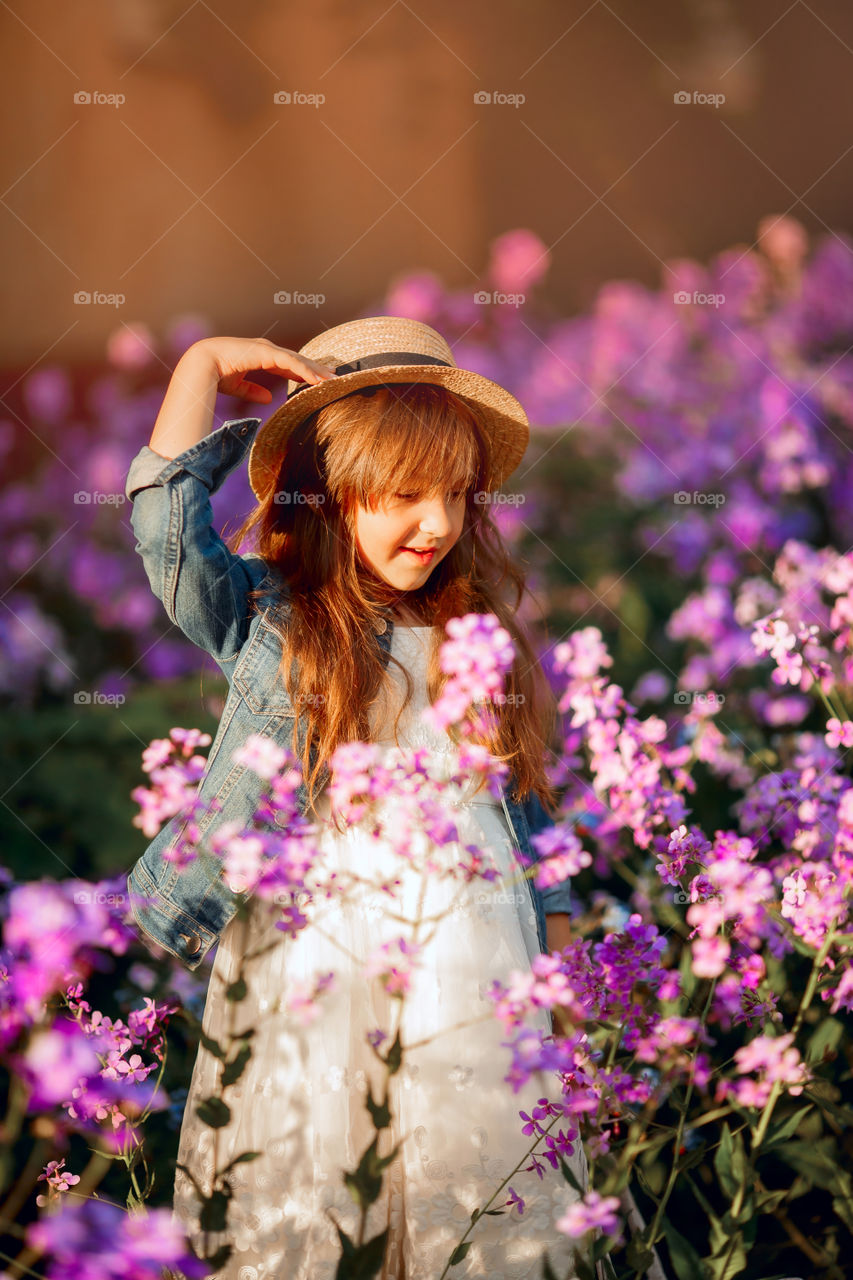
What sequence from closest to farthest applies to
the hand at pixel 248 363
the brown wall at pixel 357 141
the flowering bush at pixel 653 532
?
the hand at pixel 248 363
the flowering bush at pixel 653 532
the brown wall at pixel 357 141

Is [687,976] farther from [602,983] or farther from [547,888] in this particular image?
[547,888]

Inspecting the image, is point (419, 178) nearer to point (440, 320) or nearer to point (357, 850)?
point (440, 320)

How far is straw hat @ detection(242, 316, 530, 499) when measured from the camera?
4.08 feet

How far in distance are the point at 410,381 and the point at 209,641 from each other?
0.40 meters

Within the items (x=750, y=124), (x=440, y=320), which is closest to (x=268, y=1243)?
(x=440, y=320)

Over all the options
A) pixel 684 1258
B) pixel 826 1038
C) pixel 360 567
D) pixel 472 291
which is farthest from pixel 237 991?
pixel 472 291

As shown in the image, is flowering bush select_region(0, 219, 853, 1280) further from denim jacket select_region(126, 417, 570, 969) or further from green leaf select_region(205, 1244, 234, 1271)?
green leaf select_region(205, 1244, 234, 1271)

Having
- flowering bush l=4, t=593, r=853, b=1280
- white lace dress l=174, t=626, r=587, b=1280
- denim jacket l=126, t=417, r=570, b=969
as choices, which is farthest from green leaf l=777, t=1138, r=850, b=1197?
denim jacket l=126, t=417, r=570, b=969

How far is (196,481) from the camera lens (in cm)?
113

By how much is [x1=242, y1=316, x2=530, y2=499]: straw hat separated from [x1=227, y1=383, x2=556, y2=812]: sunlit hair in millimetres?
21

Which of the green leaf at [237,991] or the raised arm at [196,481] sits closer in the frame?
the green leaf at [237,991]

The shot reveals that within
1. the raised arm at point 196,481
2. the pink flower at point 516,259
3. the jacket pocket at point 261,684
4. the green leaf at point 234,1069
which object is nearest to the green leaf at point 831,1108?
the green leaf at point 234,1069

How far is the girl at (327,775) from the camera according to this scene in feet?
3.50

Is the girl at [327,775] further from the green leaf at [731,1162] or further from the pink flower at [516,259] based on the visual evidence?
the pink flower at [516,259]
